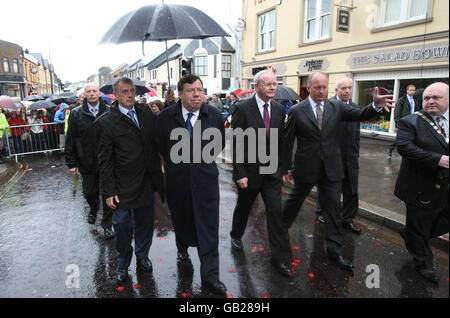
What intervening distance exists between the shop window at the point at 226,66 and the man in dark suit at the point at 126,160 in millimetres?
34925

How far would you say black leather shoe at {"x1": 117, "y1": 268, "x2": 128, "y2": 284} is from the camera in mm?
3285

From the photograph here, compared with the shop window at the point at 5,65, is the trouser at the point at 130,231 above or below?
below

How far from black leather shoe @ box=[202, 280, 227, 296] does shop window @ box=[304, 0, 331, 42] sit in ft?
44.9

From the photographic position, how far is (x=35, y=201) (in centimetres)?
611

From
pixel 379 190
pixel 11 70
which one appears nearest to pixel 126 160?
pixel 379 190

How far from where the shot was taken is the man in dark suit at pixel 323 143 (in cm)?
348

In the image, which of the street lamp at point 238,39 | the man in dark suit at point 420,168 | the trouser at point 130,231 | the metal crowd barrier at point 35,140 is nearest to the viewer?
the man in dark suit at point 420,168

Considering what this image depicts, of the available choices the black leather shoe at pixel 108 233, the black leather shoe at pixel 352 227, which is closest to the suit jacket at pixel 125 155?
the black leather shoe at pixel 108 233

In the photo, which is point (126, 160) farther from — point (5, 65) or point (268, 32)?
point (5, 65)

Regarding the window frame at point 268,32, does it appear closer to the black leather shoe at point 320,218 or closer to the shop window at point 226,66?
the black leather shoe at point 320,218

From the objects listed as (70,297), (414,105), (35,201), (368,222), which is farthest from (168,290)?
(414,105)

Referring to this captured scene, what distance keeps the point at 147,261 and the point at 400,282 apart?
2568 mm

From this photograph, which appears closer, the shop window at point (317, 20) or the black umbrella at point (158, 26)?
the black umbrella at point (158, 26)
